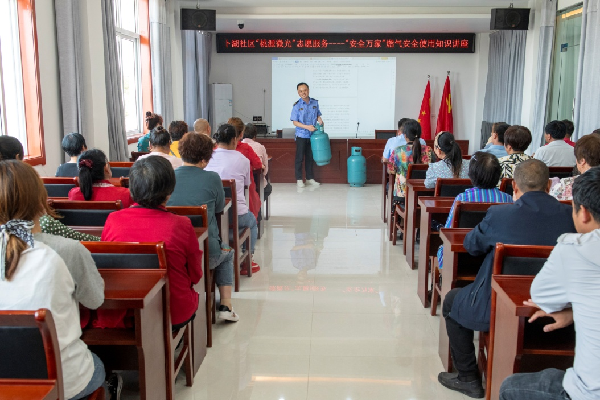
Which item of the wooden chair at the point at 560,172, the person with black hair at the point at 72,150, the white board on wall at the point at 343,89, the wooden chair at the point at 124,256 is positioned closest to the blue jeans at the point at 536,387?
the wooden chair at the point at 124,256

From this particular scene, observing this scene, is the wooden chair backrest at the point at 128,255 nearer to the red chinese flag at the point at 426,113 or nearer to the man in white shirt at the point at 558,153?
the man in white shirt at the point at 558,153

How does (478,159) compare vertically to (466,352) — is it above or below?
above

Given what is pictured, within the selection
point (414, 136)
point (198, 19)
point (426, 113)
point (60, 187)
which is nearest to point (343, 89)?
point (426, 113)

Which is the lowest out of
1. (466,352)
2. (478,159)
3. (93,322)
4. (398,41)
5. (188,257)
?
(466,352)

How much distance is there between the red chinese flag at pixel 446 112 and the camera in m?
10.6

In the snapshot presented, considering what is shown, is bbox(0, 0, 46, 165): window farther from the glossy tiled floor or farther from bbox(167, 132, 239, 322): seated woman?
the glossy tiled floor

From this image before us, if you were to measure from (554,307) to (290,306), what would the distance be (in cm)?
224

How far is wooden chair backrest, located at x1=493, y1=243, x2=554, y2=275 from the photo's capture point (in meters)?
2.01

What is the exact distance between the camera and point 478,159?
9.50 ft

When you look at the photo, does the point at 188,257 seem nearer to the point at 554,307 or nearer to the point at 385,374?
the point at 385,374

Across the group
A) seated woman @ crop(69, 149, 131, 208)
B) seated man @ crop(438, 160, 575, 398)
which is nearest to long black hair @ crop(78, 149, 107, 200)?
seated woman @ crop(69, 149, 131, 208)

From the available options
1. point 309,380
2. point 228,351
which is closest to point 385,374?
point 309,380

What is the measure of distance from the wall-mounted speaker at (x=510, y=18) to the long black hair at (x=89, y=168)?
6359 mm

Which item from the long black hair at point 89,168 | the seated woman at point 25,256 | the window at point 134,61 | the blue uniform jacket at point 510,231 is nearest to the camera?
the seated woman at point 25,256
